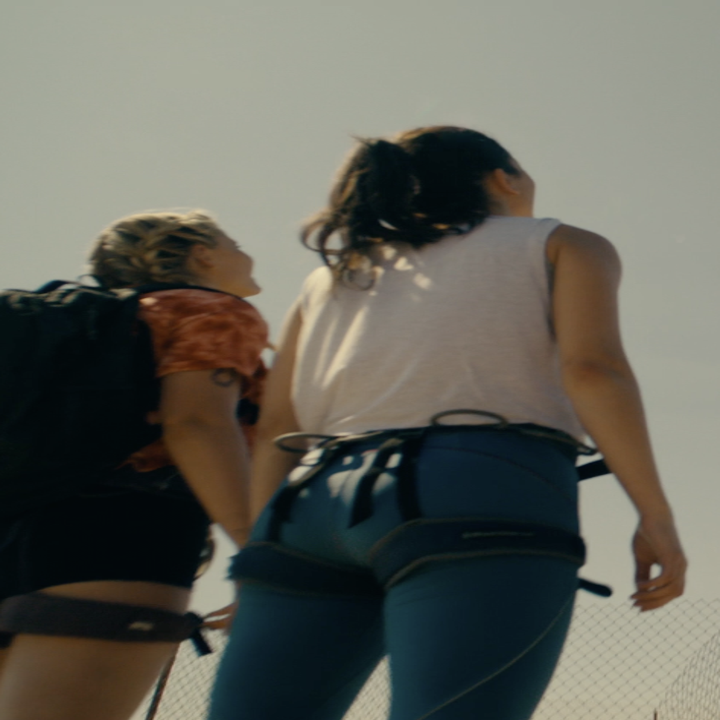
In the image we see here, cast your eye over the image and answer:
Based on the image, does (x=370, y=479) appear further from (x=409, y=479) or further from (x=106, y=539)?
(x=106, y=539)

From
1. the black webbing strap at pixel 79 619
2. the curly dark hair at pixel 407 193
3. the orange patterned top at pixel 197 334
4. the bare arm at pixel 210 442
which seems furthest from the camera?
the orange patterned top at pixel 197 334

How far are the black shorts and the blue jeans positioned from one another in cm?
46

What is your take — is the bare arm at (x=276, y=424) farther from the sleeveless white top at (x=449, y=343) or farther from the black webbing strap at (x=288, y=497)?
the black webbing strap at (x=288, y=497)

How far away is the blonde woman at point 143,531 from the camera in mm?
1842

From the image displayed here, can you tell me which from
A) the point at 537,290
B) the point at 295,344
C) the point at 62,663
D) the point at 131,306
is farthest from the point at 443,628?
the point at 131,306

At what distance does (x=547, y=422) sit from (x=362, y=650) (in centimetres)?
43

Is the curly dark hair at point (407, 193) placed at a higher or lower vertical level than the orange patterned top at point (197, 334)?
higher

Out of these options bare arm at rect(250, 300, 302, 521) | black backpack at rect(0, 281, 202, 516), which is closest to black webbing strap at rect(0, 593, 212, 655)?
black backpack at rect(0, 281, 202, 516)

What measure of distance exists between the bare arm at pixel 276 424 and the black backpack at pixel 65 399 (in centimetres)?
31

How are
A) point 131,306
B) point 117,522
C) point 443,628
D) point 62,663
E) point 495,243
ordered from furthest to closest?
→ point 131,306, point 117,522, point 62,663, point 495,243, point 443,628

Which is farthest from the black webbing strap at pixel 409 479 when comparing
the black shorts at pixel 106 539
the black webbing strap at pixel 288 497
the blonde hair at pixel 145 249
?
the blonde hair at pixel 145 249

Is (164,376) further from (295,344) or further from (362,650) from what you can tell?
(362,650)

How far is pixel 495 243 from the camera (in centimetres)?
162

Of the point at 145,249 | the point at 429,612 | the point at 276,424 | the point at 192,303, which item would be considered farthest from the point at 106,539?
the point at 429,612
